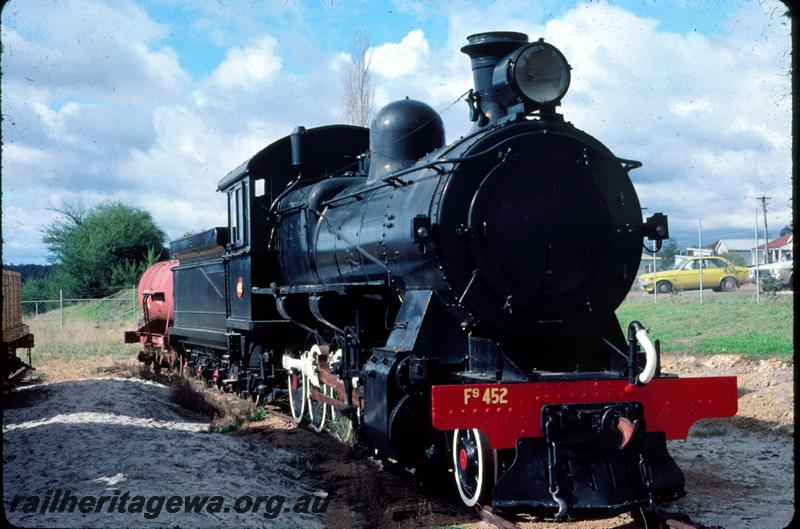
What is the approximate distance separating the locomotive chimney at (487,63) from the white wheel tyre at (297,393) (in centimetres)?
461

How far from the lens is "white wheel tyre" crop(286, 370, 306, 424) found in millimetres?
10180

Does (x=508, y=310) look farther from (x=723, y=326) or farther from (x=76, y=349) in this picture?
(x=76, y=349)

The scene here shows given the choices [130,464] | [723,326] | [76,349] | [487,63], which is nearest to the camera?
[130,464]

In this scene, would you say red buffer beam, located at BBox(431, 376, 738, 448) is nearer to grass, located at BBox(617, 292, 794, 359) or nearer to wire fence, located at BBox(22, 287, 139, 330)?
grass, located at BBox(617, 292, 794, 359)

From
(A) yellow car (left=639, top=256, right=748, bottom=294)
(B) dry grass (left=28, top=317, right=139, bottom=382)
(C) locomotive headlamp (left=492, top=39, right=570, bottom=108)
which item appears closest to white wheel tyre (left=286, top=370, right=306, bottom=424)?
(C) locomotive headlamp (left=492, top=39, right=570, bottom=108)

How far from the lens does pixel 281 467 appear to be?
7832 millimetres

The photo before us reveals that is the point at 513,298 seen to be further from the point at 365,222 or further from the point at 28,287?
the point at 28,287

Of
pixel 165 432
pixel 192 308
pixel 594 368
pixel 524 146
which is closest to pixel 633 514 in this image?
pixel 594 368

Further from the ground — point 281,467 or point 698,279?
point 698,279

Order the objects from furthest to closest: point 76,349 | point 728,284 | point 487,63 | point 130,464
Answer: point 728,284 → point 76,349 → point 487,63 → point 130,464

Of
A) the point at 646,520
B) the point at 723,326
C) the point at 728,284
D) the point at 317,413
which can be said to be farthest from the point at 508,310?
the point at 728,284

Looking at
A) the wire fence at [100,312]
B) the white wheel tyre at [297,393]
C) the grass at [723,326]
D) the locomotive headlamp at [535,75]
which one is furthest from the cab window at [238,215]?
the wire fence at [100,312]

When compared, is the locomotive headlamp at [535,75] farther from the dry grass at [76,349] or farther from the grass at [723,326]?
the dry grass at [76,349]

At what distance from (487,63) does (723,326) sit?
14.1 metres
